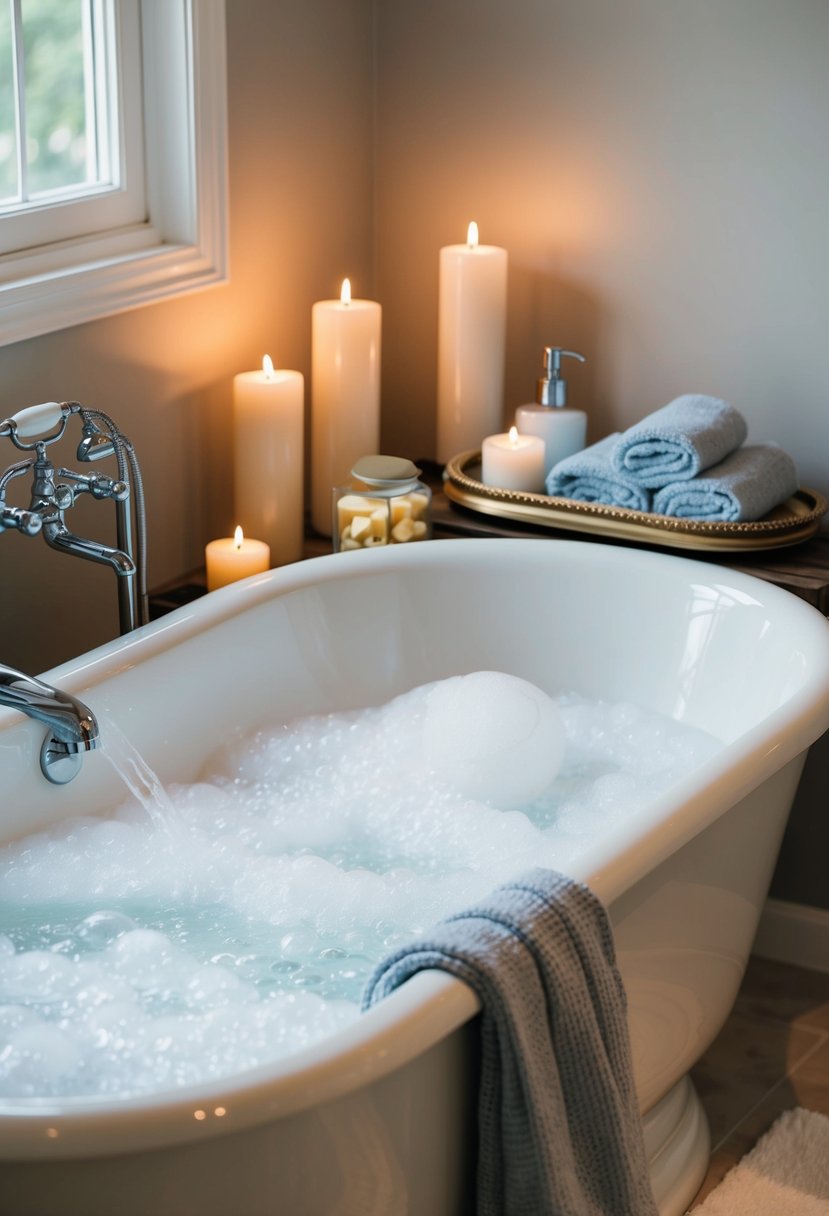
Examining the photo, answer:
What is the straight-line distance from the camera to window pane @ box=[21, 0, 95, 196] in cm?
203

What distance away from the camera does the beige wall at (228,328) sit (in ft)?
6.93

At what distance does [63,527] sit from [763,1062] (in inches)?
51.6

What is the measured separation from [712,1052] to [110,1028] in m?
1.15

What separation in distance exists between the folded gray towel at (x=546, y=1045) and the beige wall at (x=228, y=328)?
108 centimetres

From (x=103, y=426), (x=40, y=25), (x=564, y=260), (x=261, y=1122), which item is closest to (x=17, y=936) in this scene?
(x=261, y=1122)

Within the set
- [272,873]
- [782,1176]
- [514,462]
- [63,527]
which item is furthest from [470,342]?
[782,1176]

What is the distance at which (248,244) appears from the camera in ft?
7.97

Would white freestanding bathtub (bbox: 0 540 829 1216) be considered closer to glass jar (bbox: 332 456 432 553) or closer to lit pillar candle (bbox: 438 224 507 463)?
glass jar (bbox: 332 456 432 553)

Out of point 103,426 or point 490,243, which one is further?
point 490,243

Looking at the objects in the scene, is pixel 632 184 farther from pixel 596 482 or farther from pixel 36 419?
pixel 36 419

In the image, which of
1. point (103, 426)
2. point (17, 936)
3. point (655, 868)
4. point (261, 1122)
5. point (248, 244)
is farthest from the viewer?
point (248, 244)

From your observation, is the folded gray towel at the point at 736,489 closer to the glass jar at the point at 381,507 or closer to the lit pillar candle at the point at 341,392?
the glass jar at the point at 381,507

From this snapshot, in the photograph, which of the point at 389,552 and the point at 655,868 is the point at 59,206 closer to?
the point at 389,552

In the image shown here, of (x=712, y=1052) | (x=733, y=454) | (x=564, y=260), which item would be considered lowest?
(x=712, y=1052)
